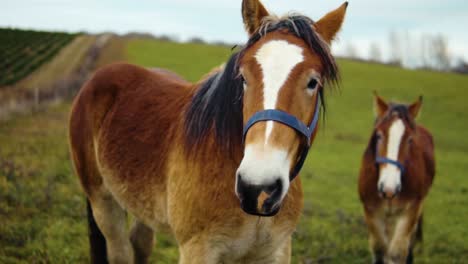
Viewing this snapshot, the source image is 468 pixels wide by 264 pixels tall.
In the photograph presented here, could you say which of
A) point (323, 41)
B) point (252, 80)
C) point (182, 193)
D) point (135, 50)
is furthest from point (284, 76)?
point (135, 50)

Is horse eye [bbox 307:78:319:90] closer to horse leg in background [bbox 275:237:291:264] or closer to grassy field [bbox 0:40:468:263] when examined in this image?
grassy field [bbox 0:40:468:263]

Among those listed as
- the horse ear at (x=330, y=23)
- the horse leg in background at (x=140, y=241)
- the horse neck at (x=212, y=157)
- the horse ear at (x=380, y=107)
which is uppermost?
the horse ear at (x=330, y=23)

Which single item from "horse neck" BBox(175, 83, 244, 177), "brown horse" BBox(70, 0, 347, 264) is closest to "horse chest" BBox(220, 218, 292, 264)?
"brown horse" BBox(70, 0, 347, 264)

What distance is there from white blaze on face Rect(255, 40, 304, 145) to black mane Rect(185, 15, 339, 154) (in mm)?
153

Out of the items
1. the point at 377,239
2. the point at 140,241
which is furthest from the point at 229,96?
the point at 377,239

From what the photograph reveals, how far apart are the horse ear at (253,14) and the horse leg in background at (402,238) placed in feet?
13.9

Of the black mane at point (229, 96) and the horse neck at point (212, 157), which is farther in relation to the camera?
the horse neck at point (212, 157)

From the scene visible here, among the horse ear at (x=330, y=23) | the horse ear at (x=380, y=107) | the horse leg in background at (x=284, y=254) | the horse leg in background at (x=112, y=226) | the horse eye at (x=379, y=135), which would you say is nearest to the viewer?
the horse ear at (x=330, y=23)

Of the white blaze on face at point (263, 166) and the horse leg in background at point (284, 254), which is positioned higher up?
the white blaze on face at point (263, 166)

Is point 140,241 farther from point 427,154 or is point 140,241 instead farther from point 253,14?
point 427,154

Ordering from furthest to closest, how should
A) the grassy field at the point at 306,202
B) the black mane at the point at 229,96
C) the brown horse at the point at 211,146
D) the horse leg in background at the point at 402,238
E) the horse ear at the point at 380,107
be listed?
1. the horse ear at the point at 380,107
2. the horse leg in background at the point at 402,238
3. the grassy field at the point at 306,202
4. the black mane at the point at 229,96
5. the brown horse at the point at 211,146

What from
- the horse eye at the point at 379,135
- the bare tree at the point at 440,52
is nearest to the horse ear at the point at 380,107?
the horse eye at the point at 379,135

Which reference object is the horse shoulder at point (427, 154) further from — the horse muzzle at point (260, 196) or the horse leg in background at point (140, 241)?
the horse muzzle at point (260, 196)

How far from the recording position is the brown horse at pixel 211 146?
2.17 metres
